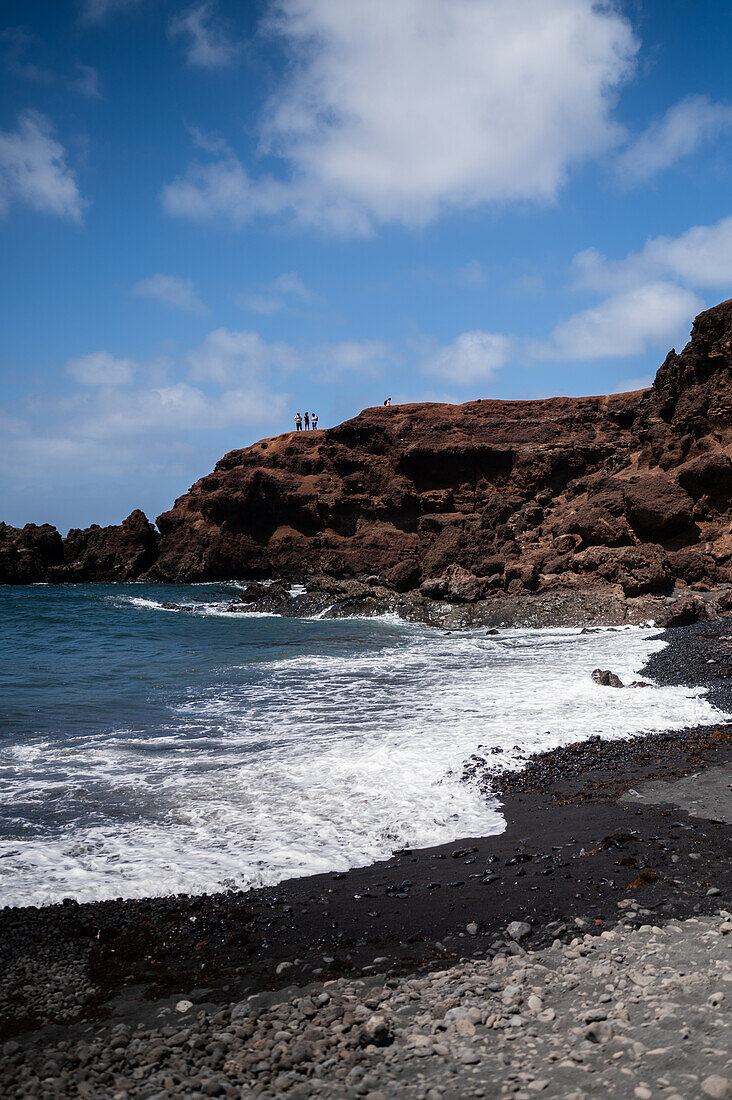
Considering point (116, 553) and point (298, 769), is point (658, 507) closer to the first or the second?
point (298, 769)

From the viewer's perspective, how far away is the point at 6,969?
4.23m

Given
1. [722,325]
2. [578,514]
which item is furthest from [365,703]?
[722,325]

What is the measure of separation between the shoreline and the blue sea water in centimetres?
37

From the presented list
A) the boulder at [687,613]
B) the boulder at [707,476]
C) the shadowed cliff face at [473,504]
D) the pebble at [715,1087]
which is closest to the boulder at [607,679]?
the boulder at [687,613]

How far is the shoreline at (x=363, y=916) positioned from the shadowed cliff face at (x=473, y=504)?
19.9 m

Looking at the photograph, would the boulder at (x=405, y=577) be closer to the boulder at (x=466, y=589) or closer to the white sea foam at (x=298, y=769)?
the boulder at (x=466, y=589)

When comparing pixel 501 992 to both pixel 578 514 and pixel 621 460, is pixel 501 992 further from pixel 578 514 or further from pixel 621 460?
pixel 621 460

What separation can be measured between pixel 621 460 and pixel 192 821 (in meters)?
31.5

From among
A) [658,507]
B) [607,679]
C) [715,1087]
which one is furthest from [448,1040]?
[658,507]

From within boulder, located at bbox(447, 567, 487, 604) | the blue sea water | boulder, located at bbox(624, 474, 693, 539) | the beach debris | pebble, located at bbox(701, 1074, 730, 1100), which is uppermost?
boulder, located at bbox(624, 474, 693, 539)

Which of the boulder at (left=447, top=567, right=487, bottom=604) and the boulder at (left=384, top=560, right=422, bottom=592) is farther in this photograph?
the boulder at (left=384, top=560, right=422, bottom=592)

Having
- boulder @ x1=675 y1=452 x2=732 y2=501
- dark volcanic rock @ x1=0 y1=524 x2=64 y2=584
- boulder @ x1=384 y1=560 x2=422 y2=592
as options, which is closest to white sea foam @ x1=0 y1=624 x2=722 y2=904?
boulder @ x1=675 y1=452 x2=732 y2=501

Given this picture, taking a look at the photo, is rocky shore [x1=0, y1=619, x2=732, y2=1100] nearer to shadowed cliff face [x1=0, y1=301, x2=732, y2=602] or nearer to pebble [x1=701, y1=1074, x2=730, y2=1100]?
pebble [x1=701, y1=1074, x2=730, y2=1100]

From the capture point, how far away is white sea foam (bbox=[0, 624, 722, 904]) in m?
5.79
